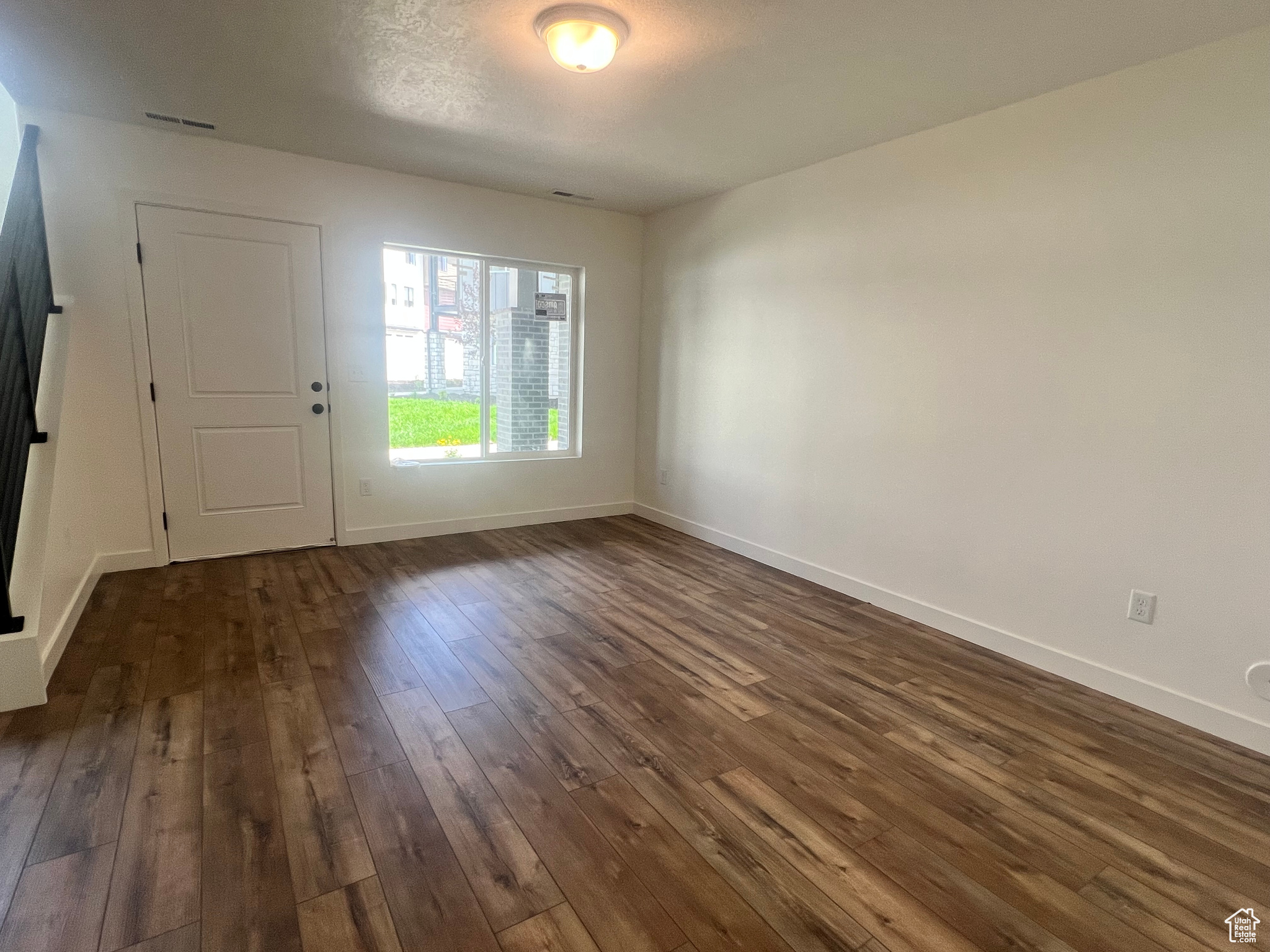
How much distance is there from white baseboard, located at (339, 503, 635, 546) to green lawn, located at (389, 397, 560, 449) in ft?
1.94

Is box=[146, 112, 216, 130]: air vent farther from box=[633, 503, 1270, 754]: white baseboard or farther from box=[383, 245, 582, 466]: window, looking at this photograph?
box=[633, 503, 1270, 754]: white baseboard

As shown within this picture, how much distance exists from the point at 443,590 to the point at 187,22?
107 inches

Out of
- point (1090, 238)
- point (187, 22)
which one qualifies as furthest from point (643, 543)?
point (187, 22)

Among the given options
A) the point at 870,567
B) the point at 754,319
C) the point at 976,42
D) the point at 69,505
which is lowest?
the point at 870,567

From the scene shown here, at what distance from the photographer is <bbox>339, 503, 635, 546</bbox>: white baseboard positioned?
174 inches

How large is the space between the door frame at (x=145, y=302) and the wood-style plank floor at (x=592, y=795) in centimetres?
67

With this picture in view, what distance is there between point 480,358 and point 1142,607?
4198 millimetres

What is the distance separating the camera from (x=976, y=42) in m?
2.29

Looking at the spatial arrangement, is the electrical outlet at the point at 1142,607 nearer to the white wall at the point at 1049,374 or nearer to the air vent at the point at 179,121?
the white wall at the point at 1049,374

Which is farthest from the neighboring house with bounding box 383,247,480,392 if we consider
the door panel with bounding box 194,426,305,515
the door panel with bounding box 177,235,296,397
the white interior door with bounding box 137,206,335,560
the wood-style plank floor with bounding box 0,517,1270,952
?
the wood-style plank floor with bounding box 0,517,1270,952

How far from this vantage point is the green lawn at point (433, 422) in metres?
4.50

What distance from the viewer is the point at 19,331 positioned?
2699mm

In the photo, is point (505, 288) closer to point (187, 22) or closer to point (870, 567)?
point (187, 22)

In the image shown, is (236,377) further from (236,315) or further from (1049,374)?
(1049,374)
